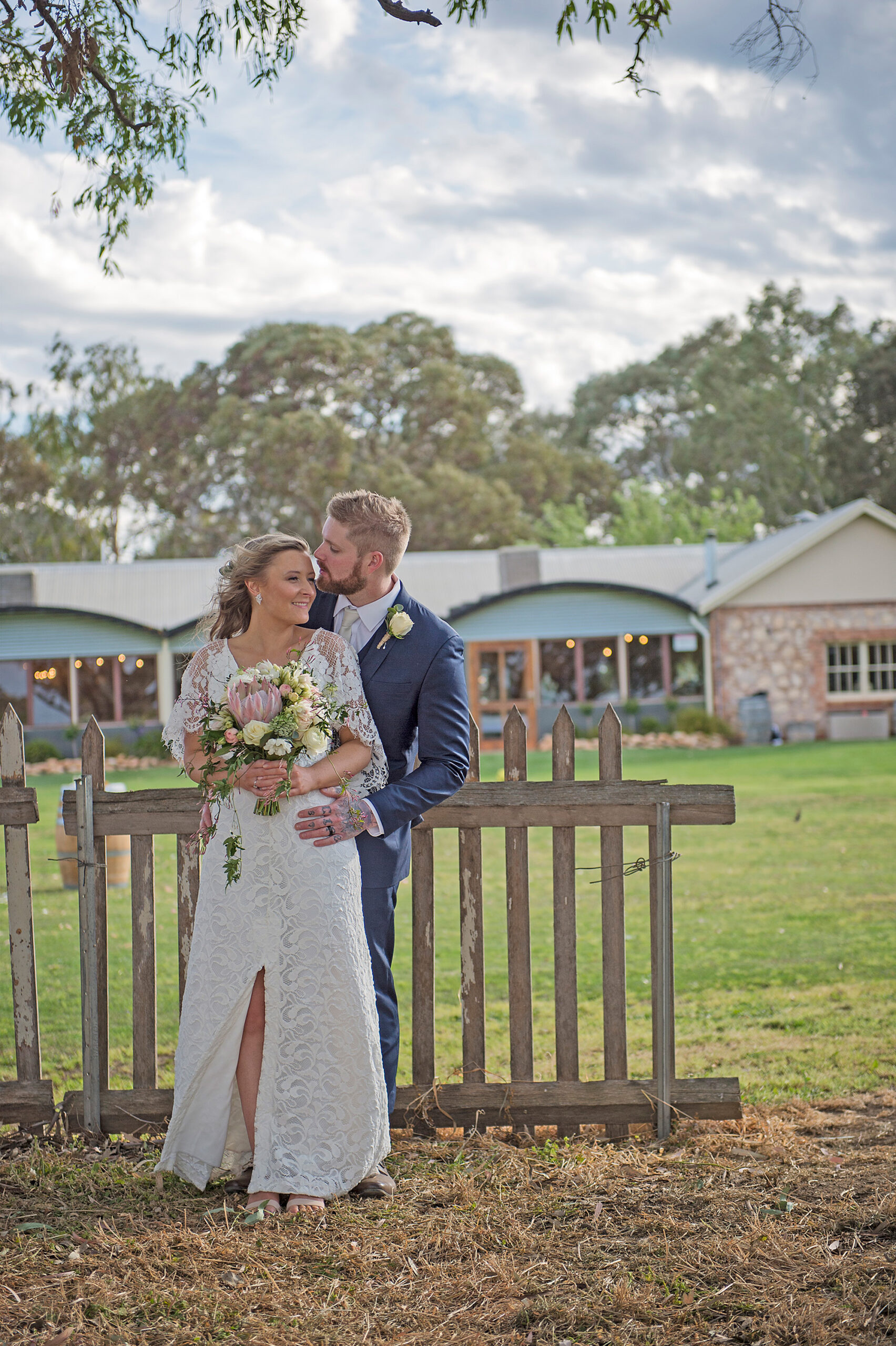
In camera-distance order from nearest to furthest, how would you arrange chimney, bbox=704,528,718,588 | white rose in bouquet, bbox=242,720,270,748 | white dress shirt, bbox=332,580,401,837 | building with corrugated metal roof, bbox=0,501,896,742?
white rose in bouquet, bbox=242,720,270,748 → white dress shirt, bbox=332,580,401,837 → building with corrugated metal roof, bbox=0,501,896,742 → chimney, bbox=704,528,718,588

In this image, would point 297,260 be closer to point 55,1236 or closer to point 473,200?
point 473,200

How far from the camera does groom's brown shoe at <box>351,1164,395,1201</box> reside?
343 centimetres

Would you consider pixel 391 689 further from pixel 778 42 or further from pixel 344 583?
pixel 778 42

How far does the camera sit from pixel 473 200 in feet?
114

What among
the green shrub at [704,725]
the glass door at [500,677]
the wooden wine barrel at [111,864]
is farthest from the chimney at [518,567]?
the wooden wine barrel at [111,864]

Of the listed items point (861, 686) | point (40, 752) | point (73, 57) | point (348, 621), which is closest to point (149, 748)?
point (40, 752)

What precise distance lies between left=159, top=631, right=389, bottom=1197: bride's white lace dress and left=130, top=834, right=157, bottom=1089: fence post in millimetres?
606

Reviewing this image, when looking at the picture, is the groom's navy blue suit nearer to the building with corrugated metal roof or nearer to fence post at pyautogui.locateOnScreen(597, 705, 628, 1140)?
fence post at pyautogui.locateOnScreen(597, 705, 628, 1140)

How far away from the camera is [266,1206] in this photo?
328cm

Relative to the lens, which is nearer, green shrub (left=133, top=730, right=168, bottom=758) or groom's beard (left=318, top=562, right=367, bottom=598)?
groom's beard (left=318, top=562, right=367, bottom=598)

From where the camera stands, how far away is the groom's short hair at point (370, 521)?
11.6 ft

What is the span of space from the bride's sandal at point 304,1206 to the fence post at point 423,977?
0.79 meters

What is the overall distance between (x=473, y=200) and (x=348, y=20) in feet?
104

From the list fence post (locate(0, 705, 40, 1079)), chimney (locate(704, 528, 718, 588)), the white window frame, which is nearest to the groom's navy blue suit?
fence post (locate(0, 705, 40, 1079))
